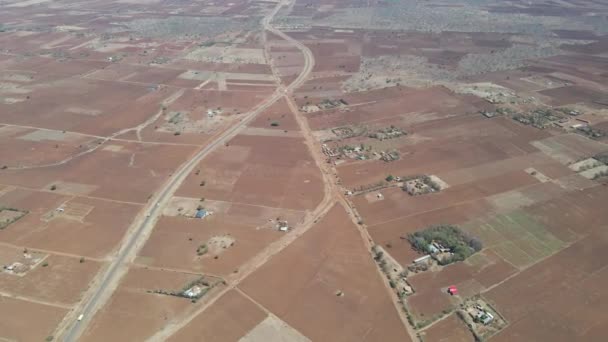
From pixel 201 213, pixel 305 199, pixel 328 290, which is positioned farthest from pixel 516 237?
pixel 201 213

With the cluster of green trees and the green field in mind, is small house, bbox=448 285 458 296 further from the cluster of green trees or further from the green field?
the green field

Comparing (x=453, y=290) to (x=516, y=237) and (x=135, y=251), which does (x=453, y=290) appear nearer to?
(x=516, y=237)

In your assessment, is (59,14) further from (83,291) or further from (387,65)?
(83,291)

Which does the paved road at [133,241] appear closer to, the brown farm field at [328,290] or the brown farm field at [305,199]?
the brown farm field at [305,199]

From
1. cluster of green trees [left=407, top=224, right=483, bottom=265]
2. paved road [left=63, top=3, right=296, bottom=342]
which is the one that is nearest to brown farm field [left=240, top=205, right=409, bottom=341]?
cluster of green trees [left=407, top=224, right=483, bottom=265]

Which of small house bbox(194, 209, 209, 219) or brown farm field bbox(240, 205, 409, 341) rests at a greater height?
small house bbox(194, 209, 209, 219)

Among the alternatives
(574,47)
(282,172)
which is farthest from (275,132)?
(574,47)

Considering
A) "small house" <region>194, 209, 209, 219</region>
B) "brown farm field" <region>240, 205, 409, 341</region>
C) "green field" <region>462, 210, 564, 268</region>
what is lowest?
"brown farm field" <region>240, 205, 409, 341</region>

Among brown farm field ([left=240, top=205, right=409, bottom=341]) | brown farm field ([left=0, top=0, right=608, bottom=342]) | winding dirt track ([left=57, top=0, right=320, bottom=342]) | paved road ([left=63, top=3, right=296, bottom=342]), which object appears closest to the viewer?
brown farm field ([left=240, top=205, right=409, bottom=341])
